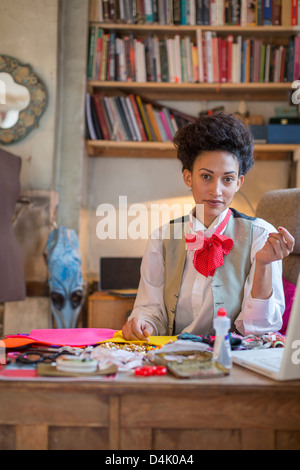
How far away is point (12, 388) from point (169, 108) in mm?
2887

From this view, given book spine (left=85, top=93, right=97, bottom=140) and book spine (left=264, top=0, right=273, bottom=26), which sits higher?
book spine (left=264, top=0, right=273, bottom=26)

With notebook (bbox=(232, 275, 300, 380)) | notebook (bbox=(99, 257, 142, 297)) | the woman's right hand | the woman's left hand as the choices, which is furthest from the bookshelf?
notebook (bbox=(232, 275, 300, 380))

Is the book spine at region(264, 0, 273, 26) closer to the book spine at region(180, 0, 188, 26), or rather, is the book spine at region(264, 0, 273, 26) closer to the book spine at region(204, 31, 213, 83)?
the book spine at region(204, 31, 213, 83)

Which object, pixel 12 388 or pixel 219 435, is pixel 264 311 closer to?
pixel 219 435

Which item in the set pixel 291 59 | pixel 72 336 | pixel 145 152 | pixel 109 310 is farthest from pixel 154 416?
pixel 291 59

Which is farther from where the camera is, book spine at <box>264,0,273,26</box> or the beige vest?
book spine at <box>264,0,273,26</box>

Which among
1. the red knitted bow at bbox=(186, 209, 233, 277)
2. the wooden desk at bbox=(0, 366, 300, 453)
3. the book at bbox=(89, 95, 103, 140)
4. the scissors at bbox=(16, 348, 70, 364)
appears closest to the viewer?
the wooden desk at bbox=(0, 366, 300, 453)

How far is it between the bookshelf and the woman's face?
1823 mm

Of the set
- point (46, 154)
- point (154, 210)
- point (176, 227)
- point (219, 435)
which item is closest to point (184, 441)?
point (219, 435)

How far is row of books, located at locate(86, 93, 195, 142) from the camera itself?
3.30m

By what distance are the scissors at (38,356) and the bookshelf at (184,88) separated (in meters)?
2.42

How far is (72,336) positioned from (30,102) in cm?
223

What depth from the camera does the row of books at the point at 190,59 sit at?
3271 millimetres

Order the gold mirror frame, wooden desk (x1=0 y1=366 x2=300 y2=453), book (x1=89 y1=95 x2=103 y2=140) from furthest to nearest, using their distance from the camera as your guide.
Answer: book (x1=89 y1=95 x2=103 y2=140) → the gold mirror frame → wooden desk (x1=0 y1=366 x2=300 y2=453)
